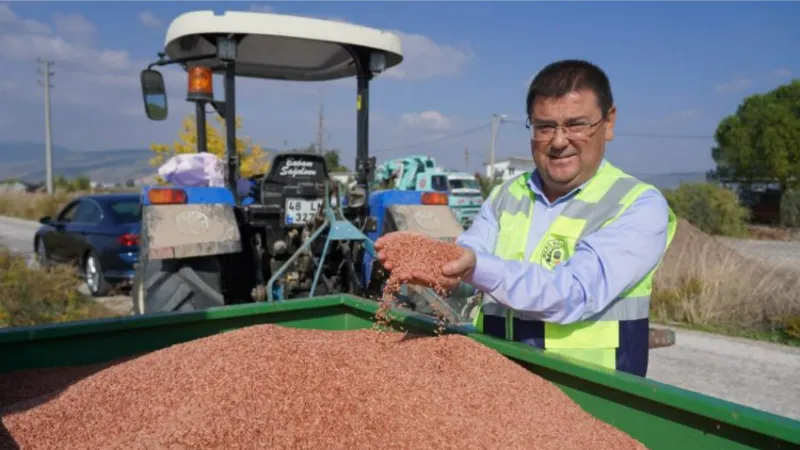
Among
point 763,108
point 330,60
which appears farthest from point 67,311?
point 763,108

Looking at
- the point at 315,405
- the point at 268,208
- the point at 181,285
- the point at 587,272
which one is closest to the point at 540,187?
the point at 587,272

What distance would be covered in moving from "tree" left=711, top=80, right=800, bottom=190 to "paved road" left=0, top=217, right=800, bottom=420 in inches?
678

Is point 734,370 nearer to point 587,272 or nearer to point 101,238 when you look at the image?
point 587,272

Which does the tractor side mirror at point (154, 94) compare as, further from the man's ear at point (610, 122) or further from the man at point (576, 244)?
the man's ear at point (610, 122)

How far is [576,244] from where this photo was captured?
1819mm

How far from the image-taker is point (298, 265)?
14.0 feet

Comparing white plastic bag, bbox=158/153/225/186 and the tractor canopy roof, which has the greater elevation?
the tractor canopy roof

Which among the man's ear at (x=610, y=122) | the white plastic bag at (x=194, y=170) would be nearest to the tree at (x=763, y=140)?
the white plastic bag at (x=194, y=170)

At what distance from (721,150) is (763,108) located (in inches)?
97.1

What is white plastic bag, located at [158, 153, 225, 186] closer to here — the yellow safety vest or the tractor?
the tractor

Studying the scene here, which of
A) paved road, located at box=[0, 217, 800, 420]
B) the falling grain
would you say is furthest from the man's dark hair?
paved road, located at box=[0, 217, 800, 420]

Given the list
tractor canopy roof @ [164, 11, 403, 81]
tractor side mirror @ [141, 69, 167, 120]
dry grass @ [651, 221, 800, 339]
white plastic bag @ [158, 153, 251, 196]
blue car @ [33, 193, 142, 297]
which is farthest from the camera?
blue car @ [33, 193, 142, 297]

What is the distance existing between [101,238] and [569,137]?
737 centimetres

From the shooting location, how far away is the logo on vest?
6.11ft
